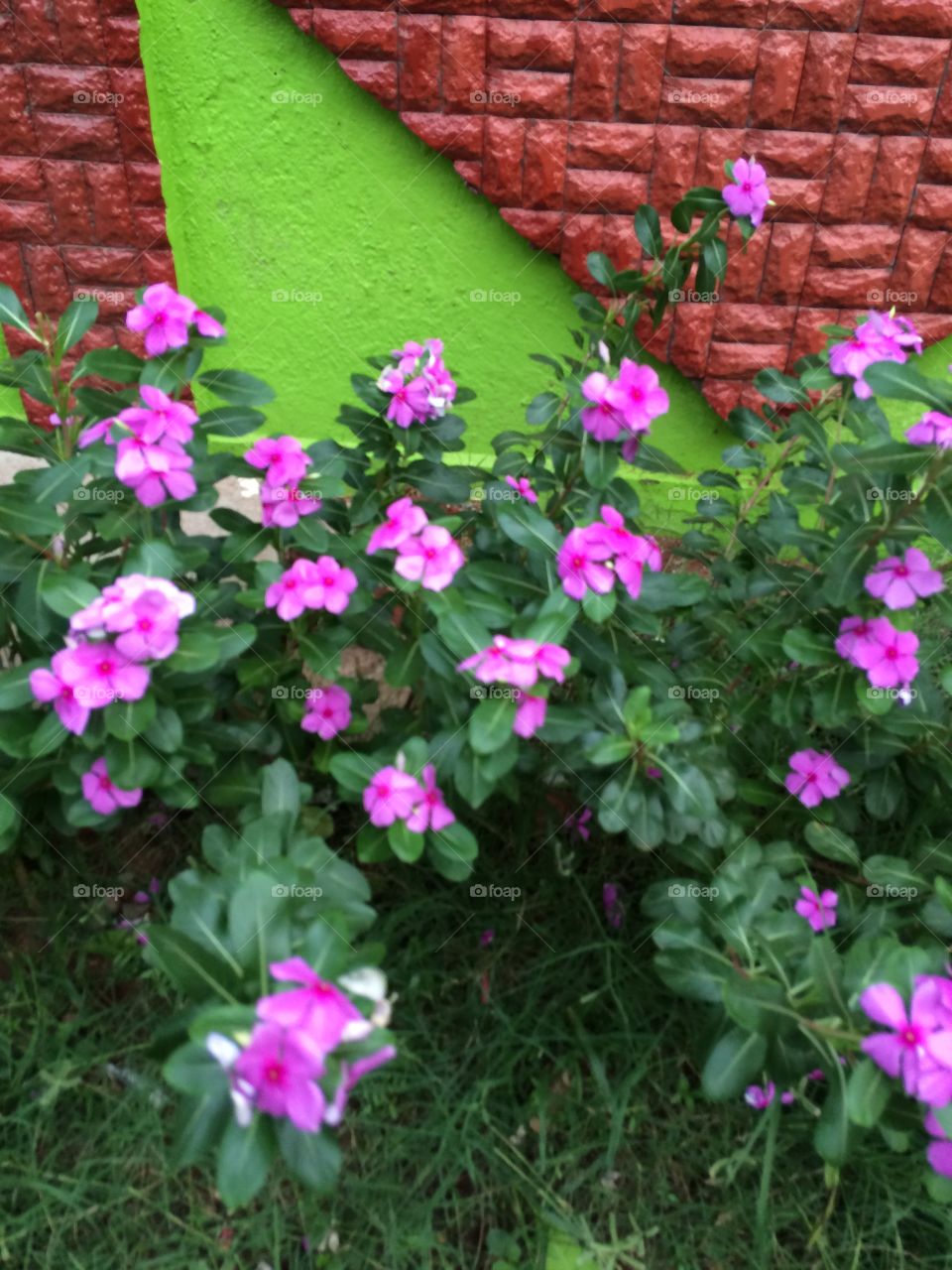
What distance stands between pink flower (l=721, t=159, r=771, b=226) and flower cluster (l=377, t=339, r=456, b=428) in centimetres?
55

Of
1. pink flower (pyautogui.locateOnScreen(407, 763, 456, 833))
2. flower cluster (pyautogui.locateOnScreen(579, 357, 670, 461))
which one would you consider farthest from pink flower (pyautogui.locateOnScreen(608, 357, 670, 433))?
pink flower (pyautogui.locateOnScreen(407, 763, 456, 833))

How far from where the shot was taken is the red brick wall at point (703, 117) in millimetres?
2400

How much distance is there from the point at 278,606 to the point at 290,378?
1.62m

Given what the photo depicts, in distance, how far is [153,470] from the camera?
1.45m

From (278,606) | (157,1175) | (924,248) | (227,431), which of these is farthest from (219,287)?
(157,1175)

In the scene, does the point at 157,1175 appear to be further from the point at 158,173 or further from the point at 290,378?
the point at 158,173

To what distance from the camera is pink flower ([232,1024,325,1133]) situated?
0.89 m

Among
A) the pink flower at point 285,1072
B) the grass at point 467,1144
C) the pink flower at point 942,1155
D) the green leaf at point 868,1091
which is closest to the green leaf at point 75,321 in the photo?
the grass at point 467,1144

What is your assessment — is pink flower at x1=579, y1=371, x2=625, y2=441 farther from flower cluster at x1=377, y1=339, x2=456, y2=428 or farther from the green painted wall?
the green painted wall

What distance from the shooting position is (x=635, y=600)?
1.61 metres

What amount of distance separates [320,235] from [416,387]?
4.08 feet

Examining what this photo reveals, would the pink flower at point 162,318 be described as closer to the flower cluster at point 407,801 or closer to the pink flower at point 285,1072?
the flower cluster at point 407,801

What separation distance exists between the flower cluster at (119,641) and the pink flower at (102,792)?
18 cm

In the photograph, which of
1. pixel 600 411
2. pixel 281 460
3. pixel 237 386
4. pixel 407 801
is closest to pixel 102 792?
pixel 407 801
